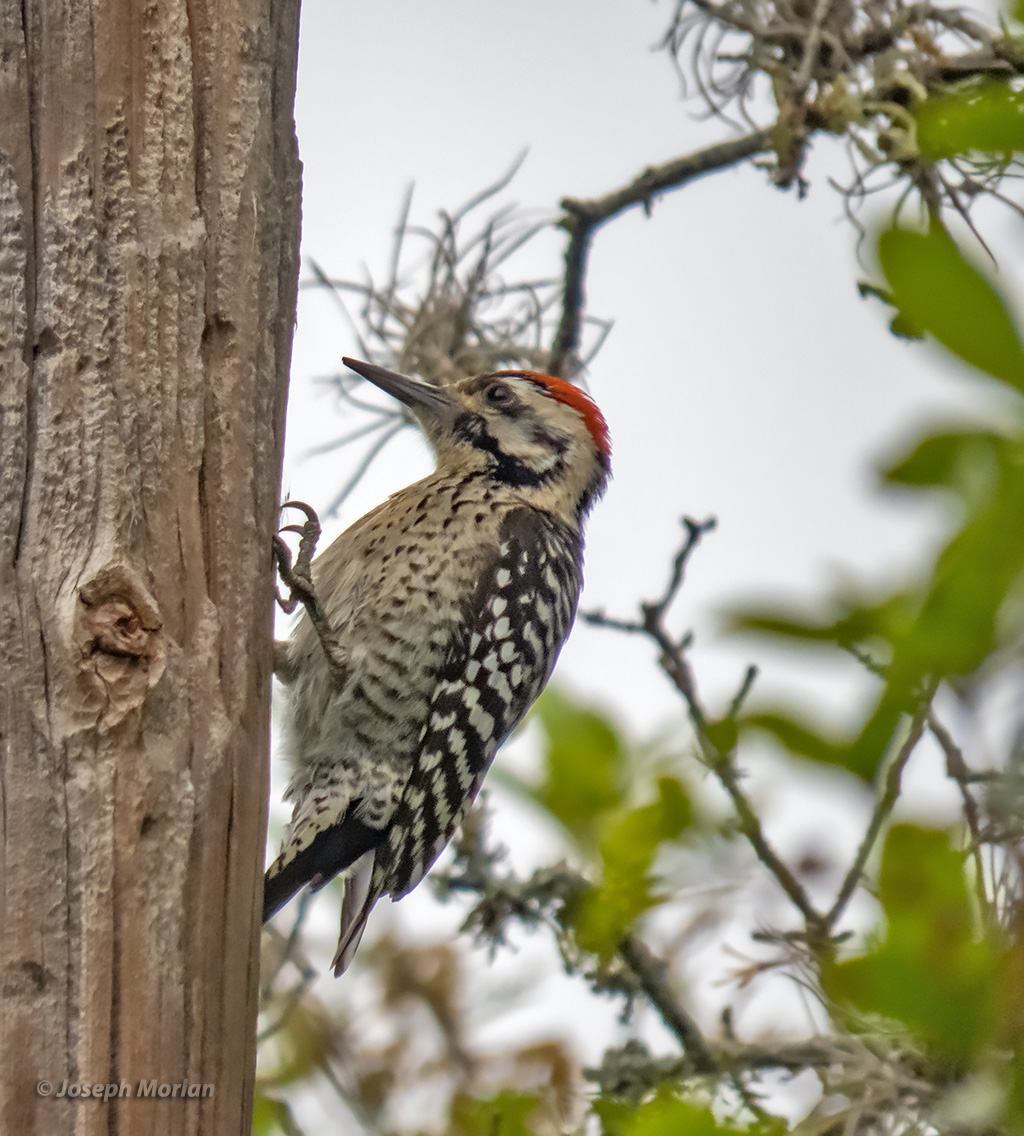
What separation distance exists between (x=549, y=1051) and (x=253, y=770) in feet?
9.35

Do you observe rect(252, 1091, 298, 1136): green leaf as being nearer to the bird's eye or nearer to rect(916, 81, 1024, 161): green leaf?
the bird's eye

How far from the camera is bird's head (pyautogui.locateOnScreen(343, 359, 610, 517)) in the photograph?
13.5 ft

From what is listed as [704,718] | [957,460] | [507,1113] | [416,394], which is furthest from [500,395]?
[957,460]

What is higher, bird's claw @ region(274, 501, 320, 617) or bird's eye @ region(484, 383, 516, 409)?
bird's eye @ region(484, 383, 516, 409)

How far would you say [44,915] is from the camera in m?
1.89

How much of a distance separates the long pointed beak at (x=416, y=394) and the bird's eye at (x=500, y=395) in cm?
11

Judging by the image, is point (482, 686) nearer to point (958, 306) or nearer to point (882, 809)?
point (882, 809)

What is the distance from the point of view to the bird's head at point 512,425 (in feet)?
13.5

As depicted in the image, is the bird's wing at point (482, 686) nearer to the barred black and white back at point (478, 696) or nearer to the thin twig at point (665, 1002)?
the barred black and white back at point (478, 696)

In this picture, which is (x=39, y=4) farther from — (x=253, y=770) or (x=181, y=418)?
(x=253, y=770)

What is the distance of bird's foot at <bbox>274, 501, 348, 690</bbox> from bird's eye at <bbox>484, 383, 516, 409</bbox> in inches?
35.8

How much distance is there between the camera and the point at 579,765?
246 centimetres

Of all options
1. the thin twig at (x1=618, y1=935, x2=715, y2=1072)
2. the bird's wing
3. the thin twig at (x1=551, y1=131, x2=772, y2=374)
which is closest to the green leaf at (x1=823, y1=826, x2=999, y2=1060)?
the thin twig at (x1=618, y1=935, x2=715, y2=1072)

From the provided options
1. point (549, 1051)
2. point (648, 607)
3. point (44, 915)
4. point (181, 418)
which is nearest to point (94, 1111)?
A: point (44, 915)
